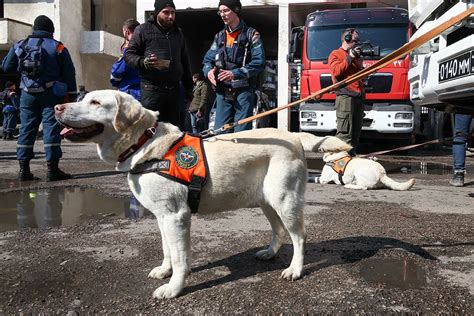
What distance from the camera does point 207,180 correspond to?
268 cm

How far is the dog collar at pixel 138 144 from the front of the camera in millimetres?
2678

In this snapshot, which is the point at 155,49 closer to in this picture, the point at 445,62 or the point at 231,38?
the point at 231,38

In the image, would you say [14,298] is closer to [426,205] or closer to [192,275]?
[192,275]

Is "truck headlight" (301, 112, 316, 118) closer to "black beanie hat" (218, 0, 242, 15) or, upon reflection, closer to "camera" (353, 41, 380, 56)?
"camera" (353, 41, 380, 56)

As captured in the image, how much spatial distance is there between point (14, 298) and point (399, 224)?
324cm

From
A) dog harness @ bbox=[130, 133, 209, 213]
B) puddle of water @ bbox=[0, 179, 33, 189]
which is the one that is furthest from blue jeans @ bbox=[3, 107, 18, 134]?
dog harness @ bbox=[130, 133, 209, 213]

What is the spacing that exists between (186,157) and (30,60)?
436cm

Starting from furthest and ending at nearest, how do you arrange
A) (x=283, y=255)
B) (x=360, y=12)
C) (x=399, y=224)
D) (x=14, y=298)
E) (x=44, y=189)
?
(x=360, y=12)
(x=44, y=189)
(x=399, y=224)
(x=283, y=255)
(x=14, y=298)

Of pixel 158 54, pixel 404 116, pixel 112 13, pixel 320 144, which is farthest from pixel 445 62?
pixel 112 13

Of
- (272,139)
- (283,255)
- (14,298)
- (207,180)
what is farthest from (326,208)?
(14,298)

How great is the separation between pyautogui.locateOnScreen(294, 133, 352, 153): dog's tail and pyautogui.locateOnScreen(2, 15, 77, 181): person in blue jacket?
13.7ft

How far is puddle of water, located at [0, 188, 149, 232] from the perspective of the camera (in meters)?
4.29

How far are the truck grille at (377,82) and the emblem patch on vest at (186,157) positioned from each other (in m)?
7.76

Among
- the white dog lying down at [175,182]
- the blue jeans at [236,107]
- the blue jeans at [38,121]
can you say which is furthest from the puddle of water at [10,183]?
the white dog lying down at [175,182]
